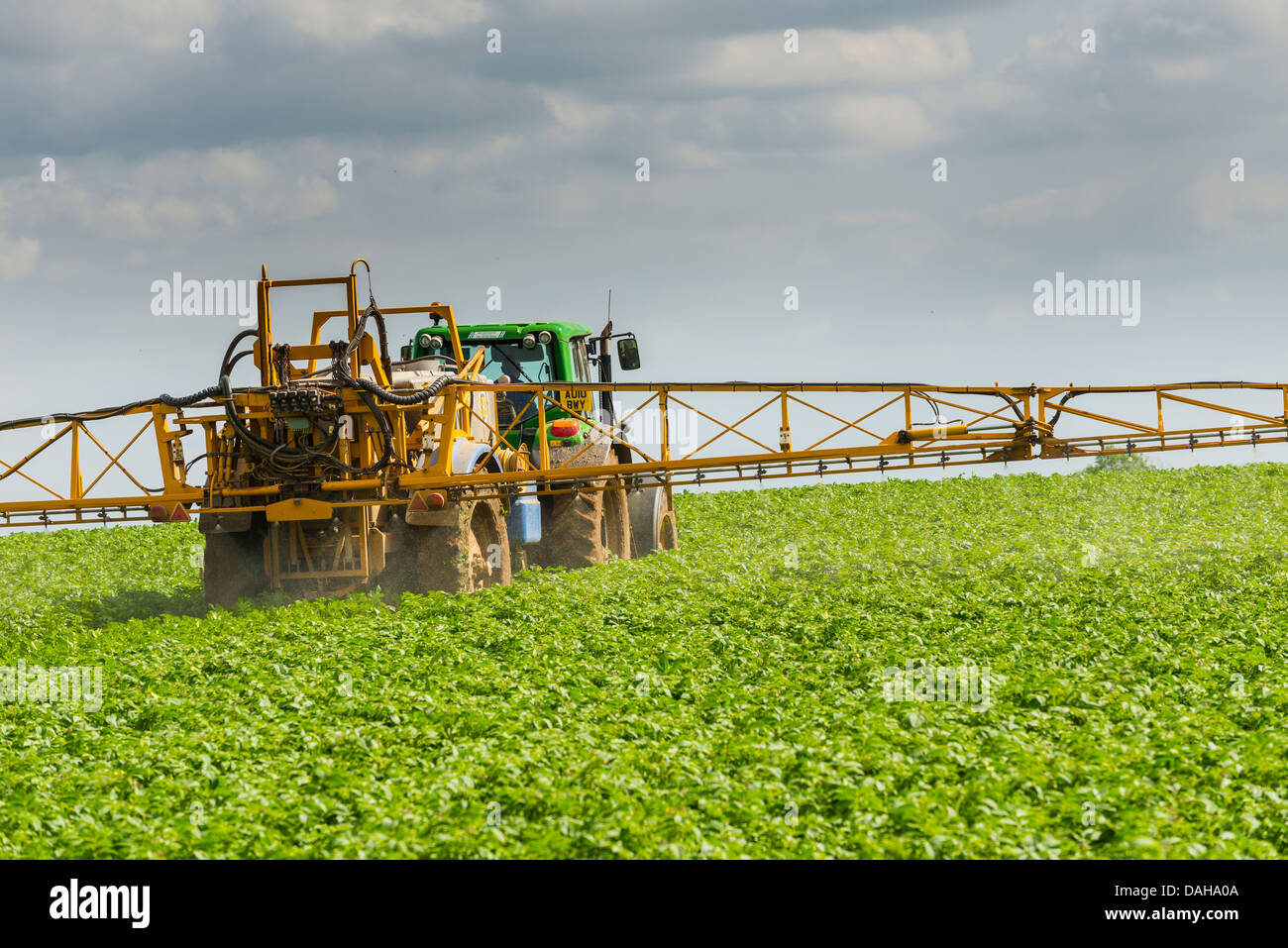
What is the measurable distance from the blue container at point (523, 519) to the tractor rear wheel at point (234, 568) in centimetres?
326

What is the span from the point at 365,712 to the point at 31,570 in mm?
18857

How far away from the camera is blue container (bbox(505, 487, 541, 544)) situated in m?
17.5

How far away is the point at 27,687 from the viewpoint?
463 inches

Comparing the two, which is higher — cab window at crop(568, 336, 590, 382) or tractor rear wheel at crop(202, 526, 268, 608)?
cab window at crop(568, 336, 590, 382)

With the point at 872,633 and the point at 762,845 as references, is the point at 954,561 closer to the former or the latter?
the point at 872,633

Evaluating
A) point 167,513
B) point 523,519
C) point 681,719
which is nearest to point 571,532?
point 523,519

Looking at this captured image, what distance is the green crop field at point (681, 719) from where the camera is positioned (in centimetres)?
750

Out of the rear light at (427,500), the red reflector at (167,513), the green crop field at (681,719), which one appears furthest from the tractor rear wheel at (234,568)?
the rear light at (427,500)

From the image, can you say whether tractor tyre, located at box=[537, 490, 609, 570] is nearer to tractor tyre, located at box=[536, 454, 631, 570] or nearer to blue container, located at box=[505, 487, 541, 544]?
tractor tyre, located at box=[536, 454, 631, 570]

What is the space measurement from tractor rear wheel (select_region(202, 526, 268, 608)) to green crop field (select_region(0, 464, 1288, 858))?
932 millimetres

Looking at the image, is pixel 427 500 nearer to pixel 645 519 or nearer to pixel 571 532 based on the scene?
pixel 571 532

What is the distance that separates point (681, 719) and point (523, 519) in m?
8.19

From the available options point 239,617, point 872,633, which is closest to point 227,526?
point 239,617

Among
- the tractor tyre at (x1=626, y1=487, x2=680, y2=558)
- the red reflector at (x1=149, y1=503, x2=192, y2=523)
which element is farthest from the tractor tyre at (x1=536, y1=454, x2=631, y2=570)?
the red reflector at (x1=149, y1=503, x2=192, y2=523)
